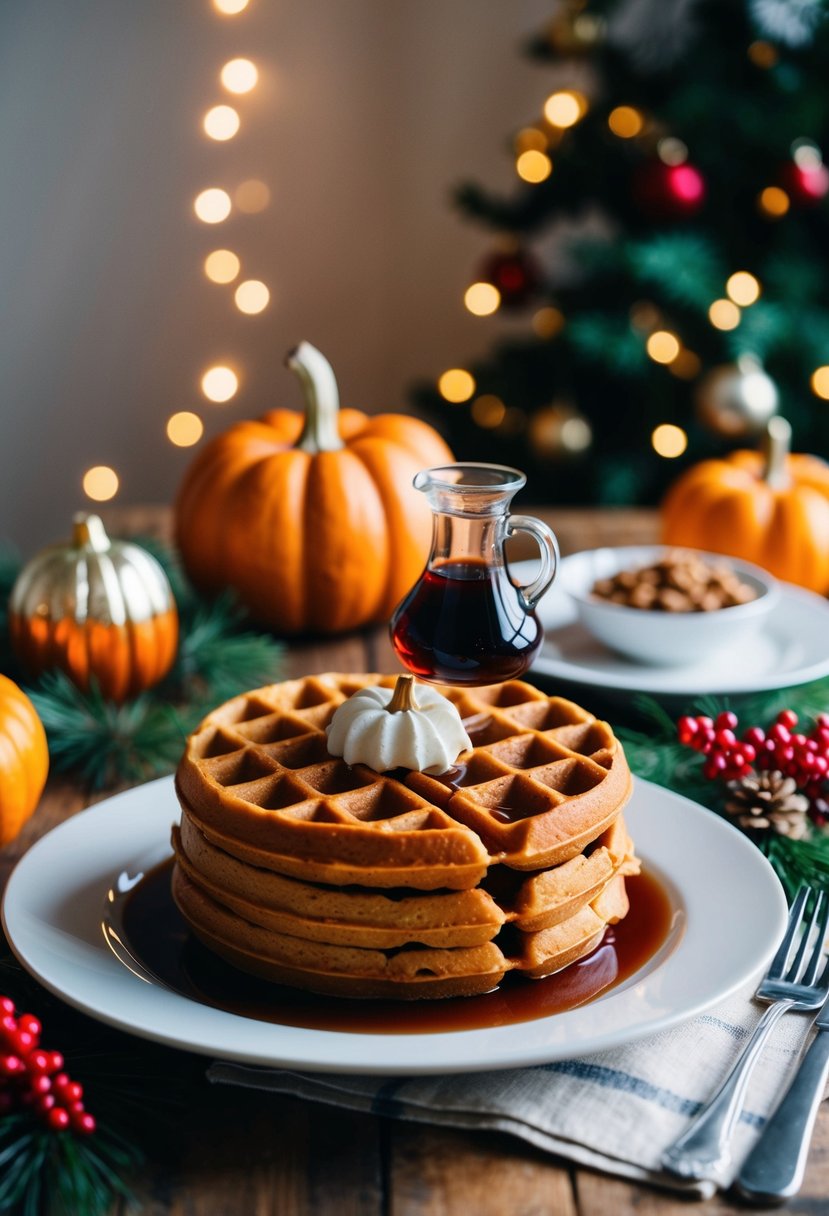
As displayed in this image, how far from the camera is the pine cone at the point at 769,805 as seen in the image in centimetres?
143

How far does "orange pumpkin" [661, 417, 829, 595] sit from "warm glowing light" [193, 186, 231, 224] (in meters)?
2.19

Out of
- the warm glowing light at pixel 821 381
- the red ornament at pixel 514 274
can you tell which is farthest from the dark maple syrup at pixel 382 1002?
the red ornament at pixel 514 274

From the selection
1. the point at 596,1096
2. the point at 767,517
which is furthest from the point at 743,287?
the point at 596,1096

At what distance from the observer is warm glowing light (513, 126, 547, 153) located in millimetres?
3049

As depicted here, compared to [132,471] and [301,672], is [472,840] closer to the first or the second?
[301,672]

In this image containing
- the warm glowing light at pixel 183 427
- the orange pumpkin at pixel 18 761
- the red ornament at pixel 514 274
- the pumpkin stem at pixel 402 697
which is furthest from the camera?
the warm glowing light at pixel 183 427

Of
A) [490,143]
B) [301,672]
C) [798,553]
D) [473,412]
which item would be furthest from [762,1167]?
[490,143]

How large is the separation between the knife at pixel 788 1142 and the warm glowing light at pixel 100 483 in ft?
11.6

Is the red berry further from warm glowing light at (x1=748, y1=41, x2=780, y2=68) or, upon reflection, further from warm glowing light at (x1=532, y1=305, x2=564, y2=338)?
warm glowing light at (x1=748, y1=41, x2=780, y2=68)

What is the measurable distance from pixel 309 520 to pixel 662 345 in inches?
50.1

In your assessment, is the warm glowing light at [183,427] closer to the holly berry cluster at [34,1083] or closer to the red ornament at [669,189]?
the red ornament at [669,189]

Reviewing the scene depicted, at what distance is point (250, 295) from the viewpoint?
4.07 metres

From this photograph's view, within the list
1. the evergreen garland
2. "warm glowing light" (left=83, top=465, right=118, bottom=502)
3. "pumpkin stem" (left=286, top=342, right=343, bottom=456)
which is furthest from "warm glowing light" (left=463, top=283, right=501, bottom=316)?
"warm glowing light" (left=83, top=465, right=118, bottom=502)

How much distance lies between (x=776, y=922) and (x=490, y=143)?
11.0ft
